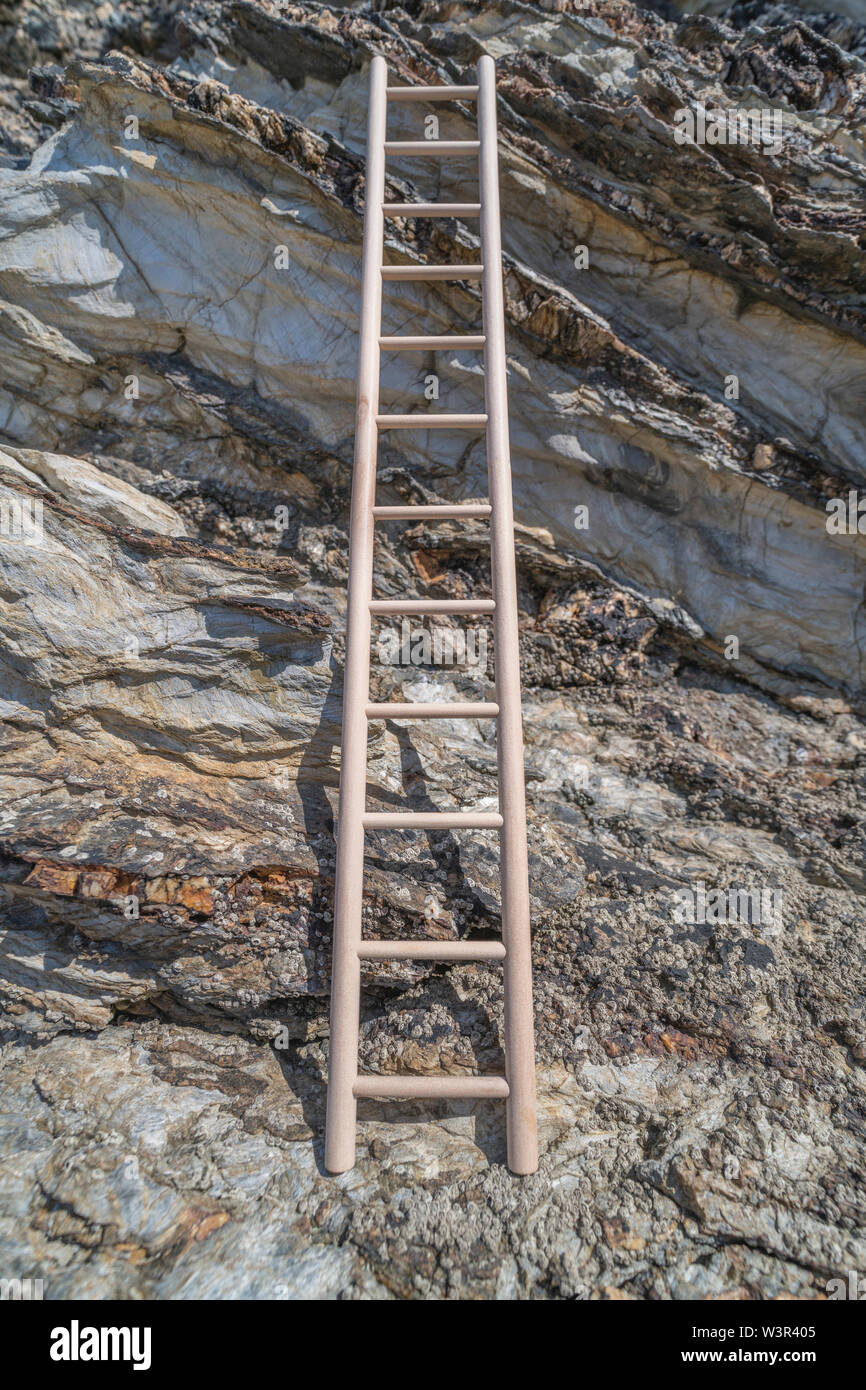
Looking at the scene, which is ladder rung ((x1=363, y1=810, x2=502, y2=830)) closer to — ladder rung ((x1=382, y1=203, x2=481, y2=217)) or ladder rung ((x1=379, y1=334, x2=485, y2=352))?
ladder rung ((x1=379, y1=334, x2=485, y2=352))

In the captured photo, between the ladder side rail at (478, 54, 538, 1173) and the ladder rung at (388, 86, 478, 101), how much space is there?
53mm

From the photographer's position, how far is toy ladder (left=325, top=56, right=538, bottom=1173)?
1.92 m

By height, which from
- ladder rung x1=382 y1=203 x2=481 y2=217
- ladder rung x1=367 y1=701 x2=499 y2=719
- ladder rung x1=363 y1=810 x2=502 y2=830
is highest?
ladder rung x1=382 y1=203 x2=481 y2=217

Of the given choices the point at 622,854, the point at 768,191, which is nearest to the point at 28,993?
the point at 622,854

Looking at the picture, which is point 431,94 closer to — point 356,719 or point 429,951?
point 356,719

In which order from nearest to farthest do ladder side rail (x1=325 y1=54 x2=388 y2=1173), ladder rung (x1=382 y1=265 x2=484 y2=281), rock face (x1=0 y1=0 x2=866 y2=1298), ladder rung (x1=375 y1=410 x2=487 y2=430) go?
rock face (x1=0 y1=0 x2=866 y2=1298) → ladder side rail (x1=325 y1=54 x2=388 y2=1173) → ladder rung (x1=375 y1=410 x2=487 y2=430) → ladder rung (x1=382 y1=265 x2=484 y2=281)

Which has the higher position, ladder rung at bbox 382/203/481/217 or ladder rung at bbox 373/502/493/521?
ladder rung at bbox 382/203/481/217

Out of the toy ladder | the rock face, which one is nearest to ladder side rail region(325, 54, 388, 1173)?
the toy ladder

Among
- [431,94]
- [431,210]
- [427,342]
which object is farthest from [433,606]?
[431,94]

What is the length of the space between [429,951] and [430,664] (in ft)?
4.86

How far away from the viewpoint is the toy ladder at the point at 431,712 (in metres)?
1.92

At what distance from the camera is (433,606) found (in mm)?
2305

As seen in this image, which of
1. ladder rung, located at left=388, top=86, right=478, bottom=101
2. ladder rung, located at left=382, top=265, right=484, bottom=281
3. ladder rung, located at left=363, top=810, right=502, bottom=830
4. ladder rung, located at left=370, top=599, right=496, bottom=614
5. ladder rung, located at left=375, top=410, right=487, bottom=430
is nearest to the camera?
ladder rung, located at left=363, top=810, right=502, bottom=830

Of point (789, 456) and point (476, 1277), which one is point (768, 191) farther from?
point (476, 1277)
